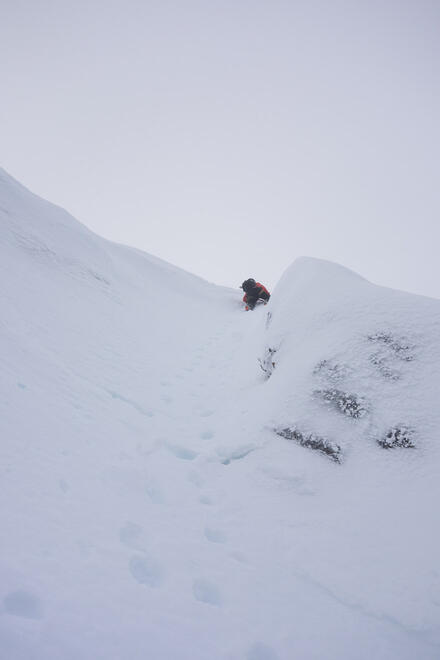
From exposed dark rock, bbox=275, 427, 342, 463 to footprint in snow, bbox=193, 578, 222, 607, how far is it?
1354 mm

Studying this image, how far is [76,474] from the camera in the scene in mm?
2184

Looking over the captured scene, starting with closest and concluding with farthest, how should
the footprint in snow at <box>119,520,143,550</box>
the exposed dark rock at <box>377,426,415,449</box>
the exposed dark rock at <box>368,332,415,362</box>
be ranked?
1. the footprint in snow at <box>119,520,143,550</box>
2. the exposed dark rock at <box>377,426,415,449</box>
3. the exposed dark rock at <box>368,332,415,362</box>

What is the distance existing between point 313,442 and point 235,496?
853 millimetres

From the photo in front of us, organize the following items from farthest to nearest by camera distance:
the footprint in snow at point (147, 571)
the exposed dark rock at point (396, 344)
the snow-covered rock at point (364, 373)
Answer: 1. the exposed dark rock at point (396, 344)
2. the snow-covered rock at point (364, 373)
3. the footprint in snow at point (147, 571)

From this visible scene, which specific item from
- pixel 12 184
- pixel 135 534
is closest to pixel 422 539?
pixel 135 534

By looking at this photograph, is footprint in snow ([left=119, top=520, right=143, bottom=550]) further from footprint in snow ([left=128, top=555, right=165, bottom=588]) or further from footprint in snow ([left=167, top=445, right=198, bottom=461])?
footprint in snow ([left=167, top=445, right=198, bottom=461])

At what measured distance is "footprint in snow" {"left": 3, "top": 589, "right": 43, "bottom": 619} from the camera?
50.8 inches

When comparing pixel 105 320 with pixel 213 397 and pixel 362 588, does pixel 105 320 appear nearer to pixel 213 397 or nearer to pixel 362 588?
pixel 213 397

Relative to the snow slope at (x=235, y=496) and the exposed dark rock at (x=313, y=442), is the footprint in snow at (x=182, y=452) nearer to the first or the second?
the snow slope at (x=235, y=496)

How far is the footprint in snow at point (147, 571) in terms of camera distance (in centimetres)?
166

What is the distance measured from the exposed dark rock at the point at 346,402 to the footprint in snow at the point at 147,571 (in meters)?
1.95

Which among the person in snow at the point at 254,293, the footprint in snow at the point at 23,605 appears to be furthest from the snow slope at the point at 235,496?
the person in snow at the point at 254,293

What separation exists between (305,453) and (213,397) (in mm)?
2118

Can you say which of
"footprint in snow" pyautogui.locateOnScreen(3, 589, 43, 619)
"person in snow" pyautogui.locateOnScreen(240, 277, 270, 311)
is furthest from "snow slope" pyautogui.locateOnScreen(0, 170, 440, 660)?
"person in snow" pyautogui.locateOnScreen(240, 277, 270, 311)
